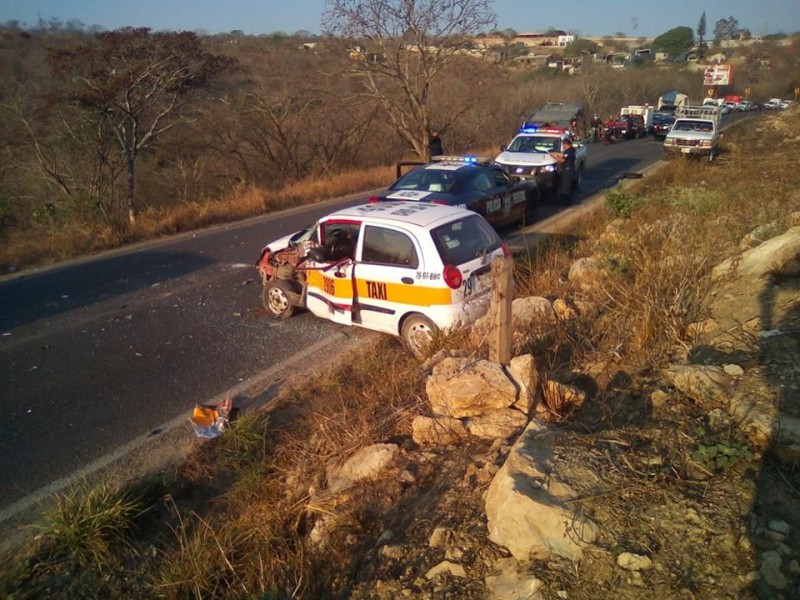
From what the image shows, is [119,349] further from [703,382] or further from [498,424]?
[703,382]

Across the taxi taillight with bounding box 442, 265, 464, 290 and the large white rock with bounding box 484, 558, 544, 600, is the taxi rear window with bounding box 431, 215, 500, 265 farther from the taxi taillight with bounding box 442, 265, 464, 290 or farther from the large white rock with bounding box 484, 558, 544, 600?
the large white rock with bounding box 484, 558, 544, 600

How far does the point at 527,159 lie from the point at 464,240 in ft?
30.7

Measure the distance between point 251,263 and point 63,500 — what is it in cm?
685

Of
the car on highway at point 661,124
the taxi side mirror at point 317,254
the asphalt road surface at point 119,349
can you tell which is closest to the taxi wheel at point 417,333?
the asphalt road surface at point 119,349

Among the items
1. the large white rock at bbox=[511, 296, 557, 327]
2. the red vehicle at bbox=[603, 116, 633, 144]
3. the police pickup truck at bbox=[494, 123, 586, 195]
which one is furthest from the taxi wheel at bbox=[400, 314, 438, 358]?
the red vehicle at bbox=[603, 116, 633, 144]

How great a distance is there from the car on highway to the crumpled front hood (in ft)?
83.8

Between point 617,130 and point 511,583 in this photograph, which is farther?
point 617,130

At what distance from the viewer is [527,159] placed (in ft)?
48.7

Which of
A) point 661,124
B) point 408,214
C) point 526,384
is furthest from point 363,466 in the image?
point 661,124

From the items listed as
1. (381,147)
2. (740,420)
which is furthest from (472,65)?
(740,420)

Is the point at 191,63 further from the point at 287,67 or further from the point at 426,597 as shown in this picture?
the point at 287,67

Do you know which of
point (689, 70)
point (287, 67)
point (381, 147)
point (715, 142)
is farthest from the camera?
point (689, 70)

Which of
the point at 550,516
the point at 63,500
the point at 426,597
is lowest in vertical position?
the point at 63,500

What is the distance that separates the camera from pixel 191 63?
15500 millimetres
